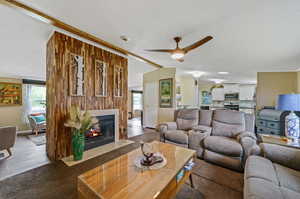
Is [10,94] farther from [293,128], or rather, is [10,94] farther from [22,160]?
[293,128]

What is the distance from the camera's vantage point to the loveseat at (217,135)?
2117 mm

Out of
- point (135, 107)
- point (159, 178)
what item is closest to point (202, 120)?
point (159, 178)

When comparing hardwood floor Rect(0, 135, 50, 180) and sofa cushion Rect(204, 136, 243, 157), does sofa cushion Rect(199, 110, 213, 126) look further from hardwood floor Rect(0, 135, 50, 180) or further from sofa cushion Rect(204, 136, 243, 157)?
hardwood floor Rect(0, 135, 50, 180)

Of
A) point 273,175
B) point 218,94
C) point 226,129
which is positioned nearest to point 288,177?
point 273,175

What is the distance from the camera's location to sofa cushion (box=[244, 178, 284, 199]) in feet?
3.28

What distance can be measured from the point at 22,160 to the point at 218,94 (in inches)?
342

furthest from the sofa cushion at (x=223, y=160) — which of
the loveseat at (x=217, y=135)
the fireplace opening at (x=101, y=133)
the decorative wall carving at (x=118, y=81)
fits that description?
the decorative wall carving at (x=118, y=81)

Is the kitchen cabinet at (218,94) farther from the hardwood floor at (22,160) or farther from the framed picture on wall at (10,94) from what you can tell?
the framed picture on wall at (10,94)

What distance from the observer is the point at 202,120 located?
10.3 feet

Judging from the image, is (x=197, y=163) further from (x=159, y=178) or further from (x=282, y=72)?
(x=282, y=72)

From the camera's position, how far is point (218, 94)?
786 centimetres

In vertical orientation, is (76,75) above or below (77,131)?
above

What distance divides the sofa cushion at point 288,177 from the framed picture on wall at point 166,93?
151 inches

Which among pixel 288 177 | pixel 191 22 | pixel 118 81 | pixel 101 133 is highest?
pixel 191 22
